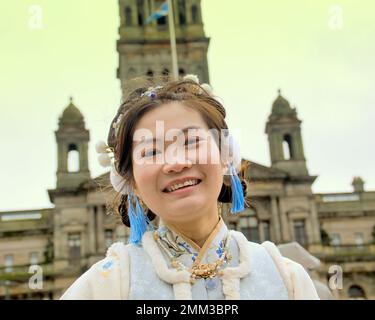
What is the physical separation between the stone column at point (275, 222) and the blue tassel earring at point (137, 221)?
3797 centimetres

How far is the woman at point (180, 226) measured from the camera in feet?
7.84

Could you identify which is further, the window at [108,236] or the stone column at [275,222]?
the stone column at [275,222]

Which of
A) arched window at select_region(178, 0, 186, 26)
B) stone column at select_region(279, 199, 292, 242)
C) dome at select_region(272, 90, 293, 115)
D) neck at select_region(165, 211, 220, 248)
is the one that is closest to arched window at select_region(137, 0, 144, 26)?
arched window at select_region(178, 0, 186, 26)

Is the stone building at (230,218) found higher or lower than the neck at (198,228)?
higher

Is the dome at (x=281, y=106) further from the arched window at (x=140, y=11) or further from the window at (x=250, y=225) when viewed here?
the arched window at (x=140, y=11)

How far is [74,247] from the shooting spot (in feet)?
131

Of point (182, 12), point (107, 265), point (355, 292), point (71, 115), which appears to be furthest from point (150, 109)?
point (182, 12)

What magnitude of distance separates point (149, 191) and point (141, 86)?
1.80 feet

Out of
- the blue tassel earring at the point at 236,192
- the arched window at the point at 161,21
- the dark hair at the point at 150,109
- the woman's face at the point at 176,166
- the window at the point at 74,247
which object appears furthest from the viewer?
the arched window at the point at 161,21

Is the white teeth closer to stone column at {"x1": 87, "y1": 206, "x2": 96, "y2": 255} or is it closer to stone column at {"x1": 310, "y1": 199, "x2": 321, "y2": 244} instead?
stone column at {"x1": 87, "y1": 206, "x2": 96, "y2": 255}

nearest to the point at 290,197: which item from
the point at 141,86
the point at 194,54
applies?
the point at 194,54

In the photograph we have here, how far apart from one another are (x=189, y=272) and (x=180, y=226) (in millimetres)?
212

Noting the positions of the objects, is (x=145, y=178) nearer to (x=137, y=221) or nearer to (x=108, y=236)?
(x=137, y=221)

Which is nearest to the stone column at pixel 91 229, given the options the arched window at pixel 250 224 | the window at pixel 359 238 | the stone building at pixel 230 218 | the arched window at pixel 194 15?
the stone building at pixel 230 218
